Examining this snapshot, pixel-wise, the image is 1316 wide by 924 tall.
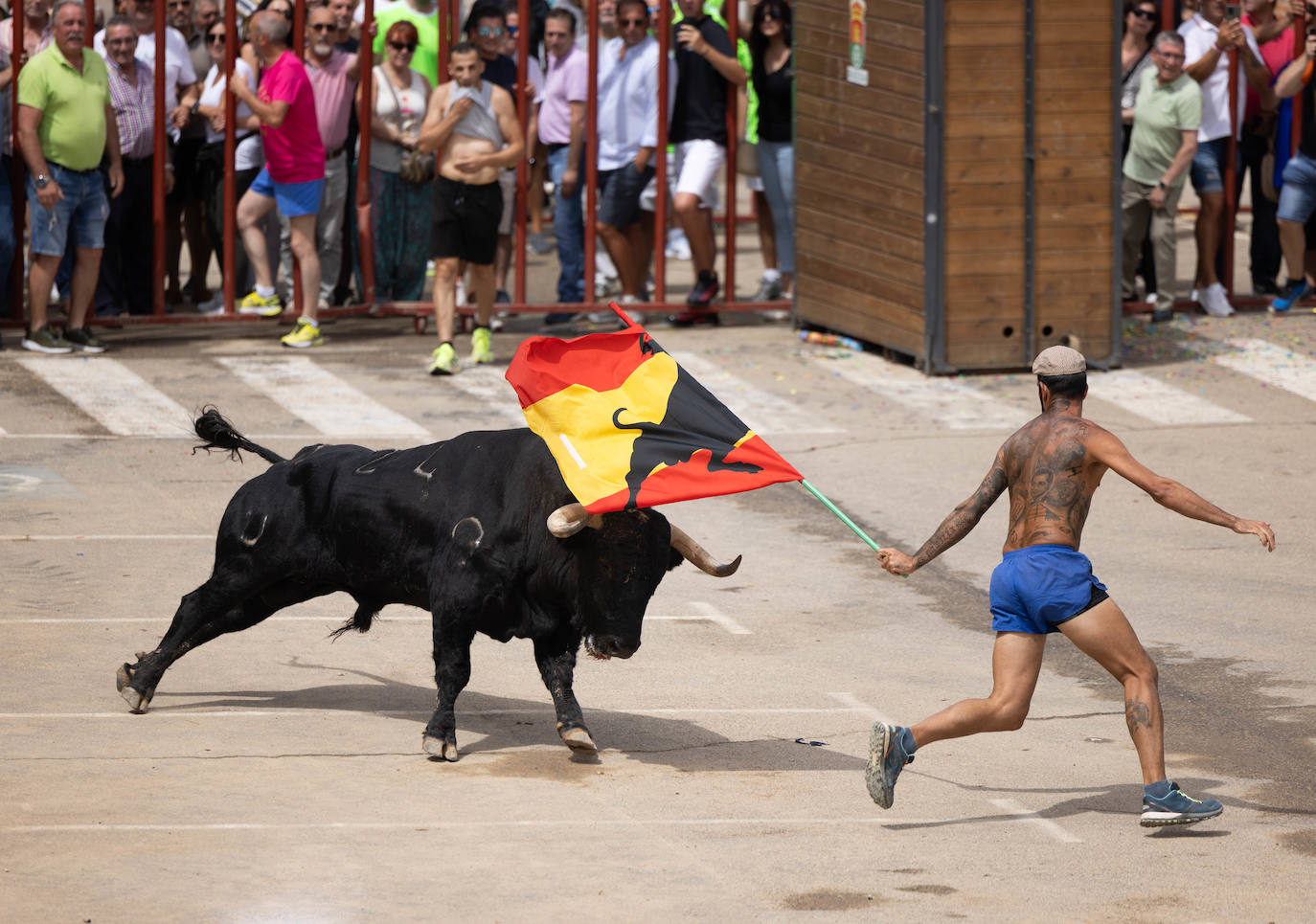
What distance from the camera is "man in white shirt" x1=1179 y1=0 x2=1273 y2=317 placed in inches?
688

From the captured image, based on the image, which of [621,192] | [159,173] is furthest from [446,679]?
[621,192]

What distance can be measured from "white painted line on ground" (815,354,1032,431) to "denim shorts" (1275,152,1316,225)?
388cm

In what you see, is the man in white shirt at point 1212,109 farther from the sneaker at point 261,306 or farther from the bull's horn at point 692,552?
the bull's horn at point 692,552

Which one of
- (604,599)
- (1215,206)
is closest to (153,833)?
(604,599)

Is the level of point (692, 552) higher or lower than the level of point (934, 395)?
higher

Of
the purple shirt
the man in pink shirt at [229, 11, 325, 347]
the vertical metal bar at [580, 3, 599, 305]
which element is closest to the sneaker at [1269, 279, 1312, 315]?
the vertical metal bar at [580, 3, 599, 305]

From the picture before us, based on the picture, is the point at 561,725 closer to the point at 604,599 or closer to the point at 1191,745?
the point at 604,599

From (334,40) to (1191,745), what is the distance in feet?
35.2

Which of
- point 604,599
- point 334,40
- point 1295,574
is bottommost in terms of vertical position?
point 1295,574

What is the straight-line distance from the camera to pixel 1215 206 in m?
17.7

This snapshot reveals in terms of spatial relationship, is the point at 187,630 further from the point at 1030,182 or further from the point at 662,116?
the point at 662,116

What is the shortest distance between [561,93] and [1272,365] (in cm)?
633

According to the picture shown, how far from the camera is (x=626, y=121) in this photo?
17.3 meters

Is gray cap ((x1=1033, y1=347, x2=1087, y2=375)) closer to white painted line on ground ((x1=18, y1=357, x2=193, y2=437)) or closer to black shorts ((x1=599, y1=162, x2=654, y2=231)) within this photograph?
white painted line on ground ((x1=18, y1=357, x2=193, y2=437))
